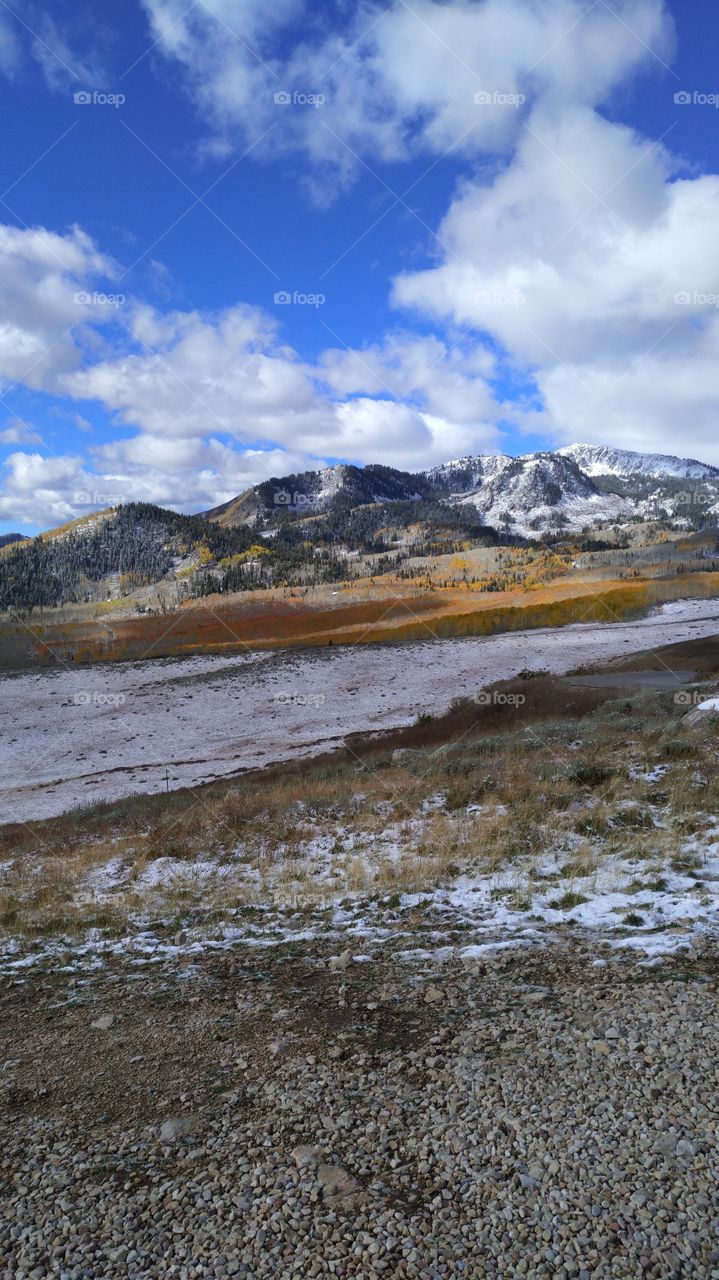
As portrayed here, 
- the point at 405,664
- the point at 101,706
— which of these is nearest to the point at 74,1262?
the point at 101,706

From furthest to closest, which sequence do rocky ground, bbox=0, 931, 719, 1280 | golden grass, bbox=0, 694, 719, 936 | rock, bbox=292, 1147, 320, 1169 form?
golden grass, bbox=0, 694, 719, 936 < rock, bbox=292, 1147, 320, 1169 < rocky ground, bbox=0, 931, 719, 1280

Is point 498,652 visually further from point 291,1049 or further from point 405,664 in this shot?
point 291,1049

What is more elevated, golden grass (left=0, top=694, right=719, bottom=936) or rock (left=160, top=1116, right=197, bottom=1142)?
rock (left=160, top=1116, right=197, bottom=1142)

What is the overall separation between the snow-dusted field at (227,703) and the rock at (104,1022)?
65.3 ft

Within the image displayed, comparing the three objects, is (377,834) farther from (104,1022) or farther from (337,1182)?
(337,1182)

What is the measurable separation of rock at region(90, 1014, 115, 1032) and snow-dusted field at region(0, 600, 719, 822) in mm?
19891

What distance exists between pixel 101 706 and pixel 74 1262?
147ft

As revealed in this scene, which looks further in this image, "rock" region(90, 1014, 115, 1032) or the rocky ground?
"rock" region(90, 1014, 115, 1032)

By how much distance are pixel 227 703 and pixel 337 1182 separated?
1624 inches

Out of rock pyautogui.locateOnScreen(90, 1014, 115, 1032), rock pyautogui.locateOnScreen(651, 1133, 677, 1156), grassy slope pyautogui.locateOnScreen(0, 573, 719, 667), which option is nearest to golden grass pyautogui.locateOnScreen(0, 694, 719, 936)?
rock pyautogui.locateOnScreen(90, 1014, 115, 1032)

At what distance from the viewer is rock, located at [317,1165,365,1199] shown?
376 centimetres

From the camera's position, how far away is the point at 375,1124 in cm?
433

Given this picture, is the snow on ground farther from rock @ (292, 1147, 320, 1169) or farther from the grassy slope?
the grassy slope

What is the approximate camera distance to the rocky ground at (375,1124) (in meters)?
3.40
